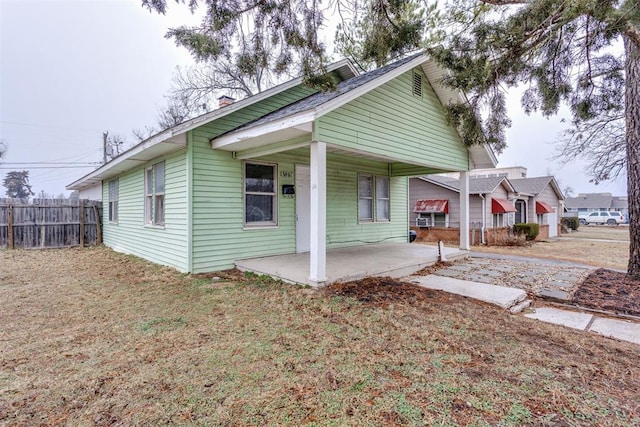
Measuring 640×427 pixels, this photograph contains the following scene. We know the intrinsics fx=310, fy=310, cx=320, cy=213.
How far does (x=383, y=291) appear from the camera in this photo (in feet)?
16.6

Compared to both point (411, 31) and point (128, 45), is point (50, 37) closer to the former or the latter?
point (128, 45)

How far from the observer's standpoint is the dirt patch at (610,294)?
459 cm

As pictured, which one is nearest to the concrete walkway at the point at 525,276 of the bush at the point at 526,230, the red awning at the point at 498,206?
the red awning at the point at 498,206

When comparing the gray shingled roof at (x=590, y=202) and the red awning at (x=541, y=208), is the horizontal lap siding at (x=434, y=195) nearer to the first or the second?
the red awning at (x=541, y=208)

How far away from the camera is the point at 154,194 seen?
7.89m

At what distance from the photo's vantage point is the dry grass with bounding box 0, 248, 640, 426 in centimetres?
213

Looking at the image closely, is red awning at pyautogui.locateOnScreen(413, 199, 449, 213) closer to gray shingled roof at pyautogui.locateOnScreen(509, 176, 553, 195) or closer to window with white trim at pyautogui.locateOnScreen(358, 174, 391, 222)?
window with white trim at pyautogui.locateOnScreen(358, 174, 391, 222)

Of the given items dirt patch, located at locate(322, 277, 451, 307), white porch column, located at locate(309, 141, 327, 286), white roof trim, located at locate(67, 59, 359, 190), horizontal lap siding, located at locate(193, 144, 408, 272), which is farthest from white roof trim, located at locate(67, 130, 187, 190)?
dirt patch, located at locate(322, 277, 451, 307)

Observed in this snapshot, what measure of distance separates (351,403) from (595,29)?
21.7 feet

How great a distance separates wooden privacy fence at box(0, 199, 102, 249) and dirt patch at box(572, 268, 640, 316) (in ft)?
49.7

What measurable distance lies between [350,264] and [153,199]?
534 cm

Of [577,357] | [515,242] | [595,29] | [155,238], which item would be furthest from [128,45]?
[515,242]

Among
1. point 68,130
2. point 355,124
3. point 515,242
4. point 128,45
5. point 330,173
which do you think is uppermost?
point 68,130

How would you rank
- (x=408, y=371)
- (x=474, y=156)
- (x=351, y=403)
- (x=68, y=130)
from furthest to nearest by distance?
(x=68, y=130)
(x=474, y=156)
(x=408, y=371)
(x=351, y=403)
